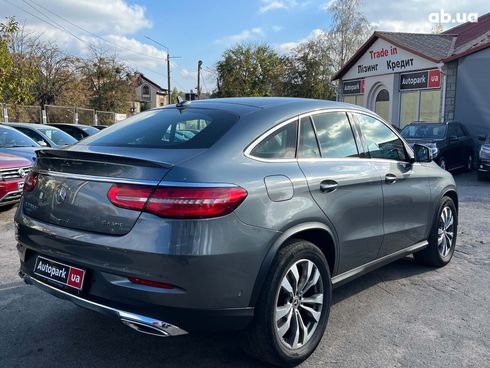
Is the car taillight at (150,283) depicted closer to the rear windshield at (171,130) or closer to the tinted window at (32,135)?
the rear windshield at (171,130)

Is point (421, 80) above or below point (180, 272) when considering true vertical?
above

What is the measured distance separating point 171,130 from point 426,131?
41.4 ft

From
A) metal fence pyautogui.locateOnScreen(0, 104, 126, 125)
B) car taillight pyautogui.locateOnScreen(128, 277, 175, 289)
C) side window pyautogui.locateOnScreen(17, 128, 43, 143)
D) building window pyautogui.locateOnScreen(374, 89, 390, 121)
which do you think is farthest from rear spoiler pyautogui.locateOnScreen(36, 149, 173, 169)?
building window pyautogui.locateOnScreen(374, 89, 390, 121)

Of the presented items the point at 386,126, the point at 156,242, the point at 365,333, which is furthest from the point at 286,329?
the point at 386,126

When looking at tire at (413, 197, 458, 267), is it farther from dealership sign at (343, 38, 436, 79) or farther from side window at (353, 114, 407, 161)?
dealership sign at (343, 38, 436, 79)

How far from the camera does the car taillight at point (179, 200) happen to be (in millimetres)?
2574

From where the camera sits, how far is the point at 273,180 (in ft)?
9.71

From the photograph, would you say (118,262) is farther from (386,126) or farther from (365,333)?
(386,126)

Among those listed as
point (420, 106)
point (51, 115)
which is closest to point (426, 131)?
point (420, 106)

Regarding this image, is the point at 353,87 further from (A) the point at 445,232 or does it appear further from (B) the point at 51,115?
(A) the point at 445,232

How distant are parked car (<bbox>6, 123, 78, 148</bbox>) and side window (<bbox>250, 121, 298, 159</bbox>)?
7829 millimetres

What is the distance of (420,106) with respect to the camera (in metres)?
22.1

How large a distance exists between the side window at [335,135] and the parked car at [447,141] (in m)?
10.2

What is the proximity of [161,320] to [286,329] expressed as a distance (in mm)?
867
